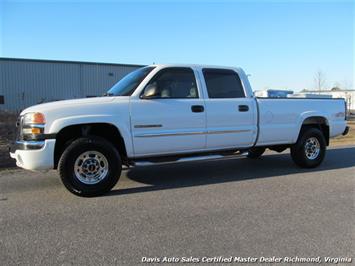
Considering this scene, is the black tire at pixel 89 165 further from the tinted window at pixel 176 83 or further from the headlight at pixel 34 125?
the tinted window at pixel 176 83

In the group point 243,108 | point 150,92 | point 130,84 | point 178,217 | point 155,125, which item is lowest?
point 178,217

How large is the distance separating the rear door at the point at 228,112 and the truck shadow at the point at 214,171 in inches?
25.9

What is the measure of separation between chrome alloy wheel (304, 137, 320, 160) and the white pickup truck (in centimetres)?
12

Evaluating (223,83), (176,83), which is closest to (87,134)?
(176,83)

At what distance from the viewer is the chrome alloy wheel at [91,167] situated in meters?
5.57

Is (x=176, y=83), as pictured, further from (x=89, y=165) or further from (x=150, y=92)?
(x=89, y=165)

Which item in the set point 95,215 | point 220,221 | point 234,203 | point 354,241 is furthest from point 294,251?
point 95,215

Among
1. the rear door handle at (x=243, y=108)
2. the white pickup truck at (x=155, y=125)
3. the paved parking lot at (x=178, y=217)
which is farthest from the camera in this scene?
the rear door handle at (x=243, y=108)

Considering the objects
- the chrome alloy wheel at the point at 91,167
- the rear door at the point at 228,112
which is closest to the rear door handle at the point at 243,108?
the rear door at the point at 228,112

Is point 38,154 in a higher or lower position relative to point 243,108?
lower

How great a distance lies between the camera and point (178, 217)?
462 centimetres

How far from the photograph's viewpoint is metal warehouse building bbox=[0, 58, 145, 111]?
29.8 m

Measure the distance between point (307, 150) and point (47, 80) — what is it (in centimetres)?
2754

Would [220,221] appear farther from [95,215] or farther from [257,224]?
[95,215]
